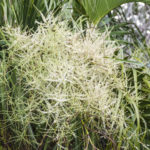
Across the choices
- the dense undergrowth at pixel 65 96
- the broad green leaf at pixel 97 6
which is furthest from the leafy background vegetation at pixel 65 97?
the broad green leaf at pixel 97 6

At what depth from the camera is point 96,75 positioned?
1036 millimetres

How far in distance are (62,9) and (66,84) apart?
54 cm

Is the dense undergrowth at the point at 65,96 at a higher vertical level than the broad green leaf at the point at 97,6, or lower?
lower

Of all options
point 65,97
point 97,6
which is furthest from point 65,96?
point 97,6

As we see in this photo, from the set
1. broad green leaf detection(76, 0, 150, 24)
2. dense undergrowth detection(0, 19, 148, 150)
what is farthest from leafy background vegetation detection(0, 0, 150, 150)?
broad green leaf detection(76, 0, 150, 24)

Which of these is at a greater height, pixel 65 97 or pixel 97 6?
pixel 97 6

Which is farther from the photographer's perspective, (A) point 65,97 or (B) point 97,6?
(B) point 97,6

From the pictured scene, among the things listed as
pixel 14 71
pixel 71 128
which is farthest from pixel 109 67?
pixel 14 71

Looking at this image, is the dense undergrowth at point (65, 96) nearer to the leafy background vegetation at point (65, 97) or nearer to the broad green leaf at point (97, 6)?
the leafy background vegetation at point (65, 97)

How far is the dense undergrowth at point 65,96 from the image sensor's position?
96 cm

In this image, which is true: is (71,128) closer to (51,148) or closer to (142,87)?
(51,148)

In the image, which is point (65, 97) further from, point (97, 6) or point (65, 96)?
point (97, 6)

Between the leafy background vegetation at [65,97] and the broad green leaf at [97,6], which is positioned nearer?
the leafy background vegetation at [65,97]

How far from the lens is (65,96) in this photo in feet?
3.13
